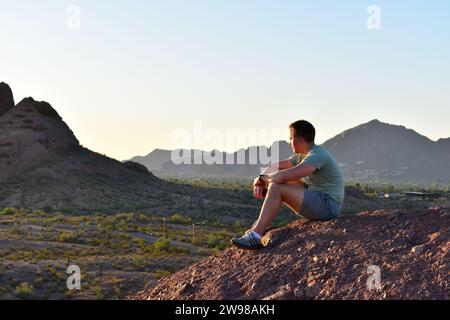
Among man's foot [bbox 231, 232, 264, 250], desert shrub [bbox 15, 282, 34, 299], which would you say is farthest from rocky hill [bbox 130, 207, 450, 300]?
desert shrub [bbox 15, 282, 34, 299]

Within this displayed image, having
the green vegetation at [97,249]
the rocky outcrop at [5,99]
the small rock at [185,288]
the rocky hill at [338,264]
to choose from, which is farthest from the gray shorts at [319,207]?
the rocky outcrop at [5,99]

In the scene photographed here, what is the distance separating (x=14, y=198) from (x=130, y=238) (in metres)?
23.7

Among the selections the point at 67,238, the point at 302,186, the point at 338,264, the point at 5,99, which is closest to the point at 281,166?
the point at 302,186

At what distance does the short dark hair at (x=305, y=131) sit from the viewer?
24.2 feet

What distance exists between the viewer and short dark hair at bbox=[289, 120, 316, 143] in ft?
24.2

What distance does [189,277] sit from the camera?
770 cm

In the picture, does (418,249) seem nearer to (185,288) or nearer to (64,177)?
(185,288)

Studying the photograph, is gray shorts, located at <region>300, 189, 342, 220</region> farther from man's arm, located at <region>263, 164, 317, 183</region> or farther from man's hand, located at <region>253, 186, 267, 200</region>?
man's hand, located at <region>253, 186, 267, 200</region>

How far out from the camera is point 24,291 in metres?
16.9

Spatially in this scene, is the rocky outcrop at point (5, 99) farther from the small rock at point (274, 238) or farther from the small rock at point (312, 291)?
the small rock at point (312, 291)

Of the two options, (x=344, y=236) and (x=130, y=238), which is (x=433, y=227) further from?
(x=130, y=238)

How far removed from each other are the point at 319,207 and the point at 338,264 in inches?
50.5

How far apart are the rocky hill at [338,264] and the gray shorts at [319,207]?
5.5 inches
